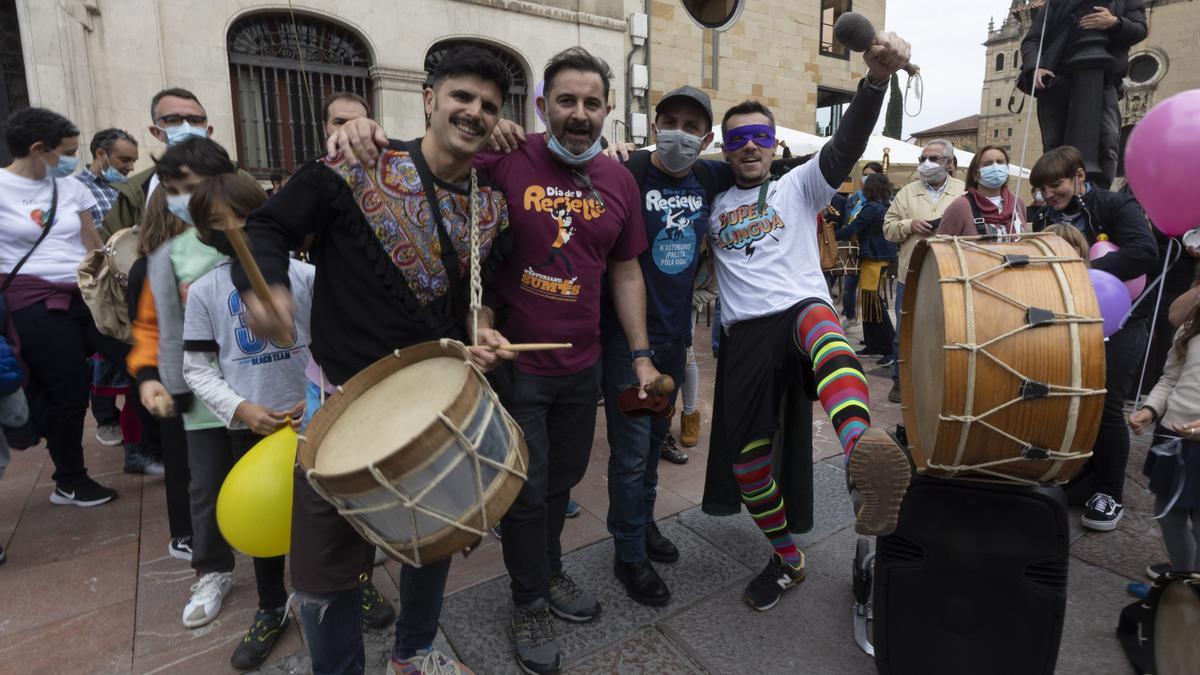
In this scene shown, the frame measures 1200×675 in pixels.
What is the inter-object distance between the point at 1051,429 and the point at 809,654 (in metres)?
1.21

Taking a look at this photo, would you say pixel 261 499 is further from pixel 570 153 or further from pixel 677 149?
pixel 677 149

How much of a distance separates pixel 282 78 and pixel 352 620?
971cm

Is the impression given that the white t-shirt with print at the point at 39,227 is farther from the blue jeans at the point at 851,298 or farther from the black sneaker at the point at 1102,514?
the blue jeans at the point at 851,298

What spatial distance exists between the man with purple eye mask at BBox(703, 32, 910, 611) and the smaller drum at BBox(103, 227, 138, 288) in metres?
2.83

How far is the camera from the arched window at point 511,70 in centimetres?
1042

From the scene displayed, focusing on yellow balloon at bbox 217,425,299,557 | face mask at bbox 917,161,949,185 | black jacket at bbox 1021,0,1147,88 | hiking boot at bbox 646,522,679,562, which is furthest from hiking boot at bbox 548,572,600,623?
black jacket at bbox 1021,0,1147,88

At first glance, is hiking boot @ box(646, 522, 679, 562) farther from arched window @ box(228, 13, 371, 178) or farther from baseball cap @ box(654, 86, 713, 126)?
arched window @ box(228, 13, 371, 178)

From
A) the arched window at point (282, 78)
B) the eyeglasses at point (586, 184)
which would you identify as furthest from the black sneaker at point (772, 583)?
the arched window at point (282, 78)

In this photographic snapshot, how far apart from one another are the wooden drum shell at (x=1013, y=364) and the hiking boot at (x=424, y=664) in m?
1.71

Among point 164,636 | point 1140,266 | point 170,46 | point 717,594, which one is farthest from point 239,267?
point 170,46

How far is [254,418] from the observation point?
2.27 metres

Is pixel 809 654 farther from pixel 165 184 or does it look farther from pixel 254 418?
pixel 165 184

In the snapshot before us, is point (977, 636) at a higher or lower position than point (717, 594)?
higher

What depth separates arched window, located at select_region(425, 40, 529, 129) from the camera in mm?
10422
